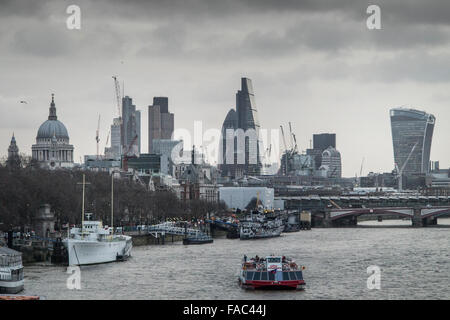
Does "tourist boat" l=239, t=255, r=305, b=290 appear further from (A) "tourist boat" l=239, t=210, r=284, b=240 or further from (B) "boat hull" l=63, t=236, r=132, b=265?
(A) "tourist boat" l=239, t=210, r=284, b=240

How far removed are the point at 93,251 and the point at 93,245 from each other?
46 centimetres

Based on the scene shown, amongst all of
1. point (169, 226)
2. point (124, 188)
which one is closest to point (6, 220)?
point (169, 226)

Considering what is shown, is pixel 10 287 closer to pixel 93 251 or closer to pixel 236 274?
pixel 236 274

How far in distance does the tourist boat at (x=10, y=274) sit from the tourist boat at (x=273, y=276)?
482 inches

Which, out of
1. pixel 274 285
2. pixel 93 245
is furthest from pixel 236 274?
pixel 93 245

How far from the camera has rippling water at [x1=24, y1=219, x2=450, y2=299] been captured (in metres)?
49.0

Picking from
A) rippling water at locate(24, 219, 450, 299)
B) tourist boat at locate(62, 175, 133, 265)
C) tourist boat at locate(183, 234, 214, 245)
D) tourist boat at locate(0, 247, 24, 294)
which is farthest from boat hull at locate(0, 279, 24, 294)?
tourist boat at locate(183, 234, 214, 245)

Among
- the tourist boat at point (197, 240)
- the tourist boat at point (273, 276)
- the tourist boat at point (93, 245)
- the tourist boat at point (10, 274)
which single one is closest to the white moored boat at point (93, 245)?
the tourist boat at point (93, 245)

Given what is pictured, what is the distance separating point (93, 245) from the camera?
67.6 m

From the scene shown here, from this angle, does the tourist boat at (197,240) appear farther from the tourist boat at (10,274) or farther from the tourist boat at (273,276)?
the tourist boat at (10,274)

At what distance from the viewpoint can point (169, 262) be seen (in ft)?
227

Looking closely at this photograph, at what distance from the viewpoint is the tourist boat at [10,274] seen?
48.2 m

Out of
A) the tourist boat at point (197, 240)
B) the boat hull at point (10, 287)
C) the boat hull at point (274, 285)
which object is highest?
the tourist boat at point (197, 240)
